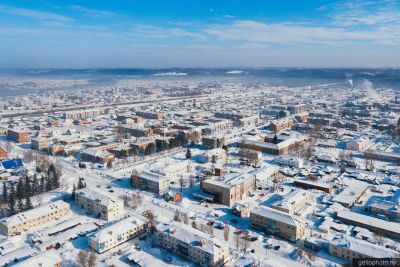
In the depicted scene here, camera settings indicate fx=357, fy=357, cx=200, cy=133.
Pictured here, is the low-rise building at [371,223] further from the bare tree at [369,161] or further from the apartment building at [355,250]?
the bare tree at [369,161]

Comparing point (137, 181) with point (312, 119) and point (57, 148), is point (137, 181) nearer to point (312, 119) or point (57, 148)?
point (57, 148)

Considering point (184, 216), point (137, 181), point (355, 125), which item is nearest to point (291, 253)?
point (184, 216)

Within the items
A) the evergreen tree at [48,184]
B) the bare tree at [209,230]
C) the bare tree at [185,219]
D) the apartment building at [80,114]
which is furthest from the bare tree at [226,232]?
the apartment building at [80,114]

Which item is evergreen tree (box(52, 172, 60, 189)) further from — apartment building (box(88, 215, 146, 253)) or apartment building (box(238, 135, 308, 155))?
apartment building (box(238, 135, 308, 155))

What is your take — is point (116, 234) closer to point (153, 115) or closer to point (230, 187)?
point (230, 187)

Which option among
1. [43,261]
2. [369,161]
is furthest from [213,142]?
[43,261]

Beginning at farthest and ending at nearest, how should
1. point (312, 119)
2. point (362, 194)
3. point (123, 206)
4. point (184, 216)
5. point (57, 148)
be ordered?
1. point (312, 119)
2. point (57, 148)
3. point (362, 194)
4. point (123, 206)
5. point (184, 216)
